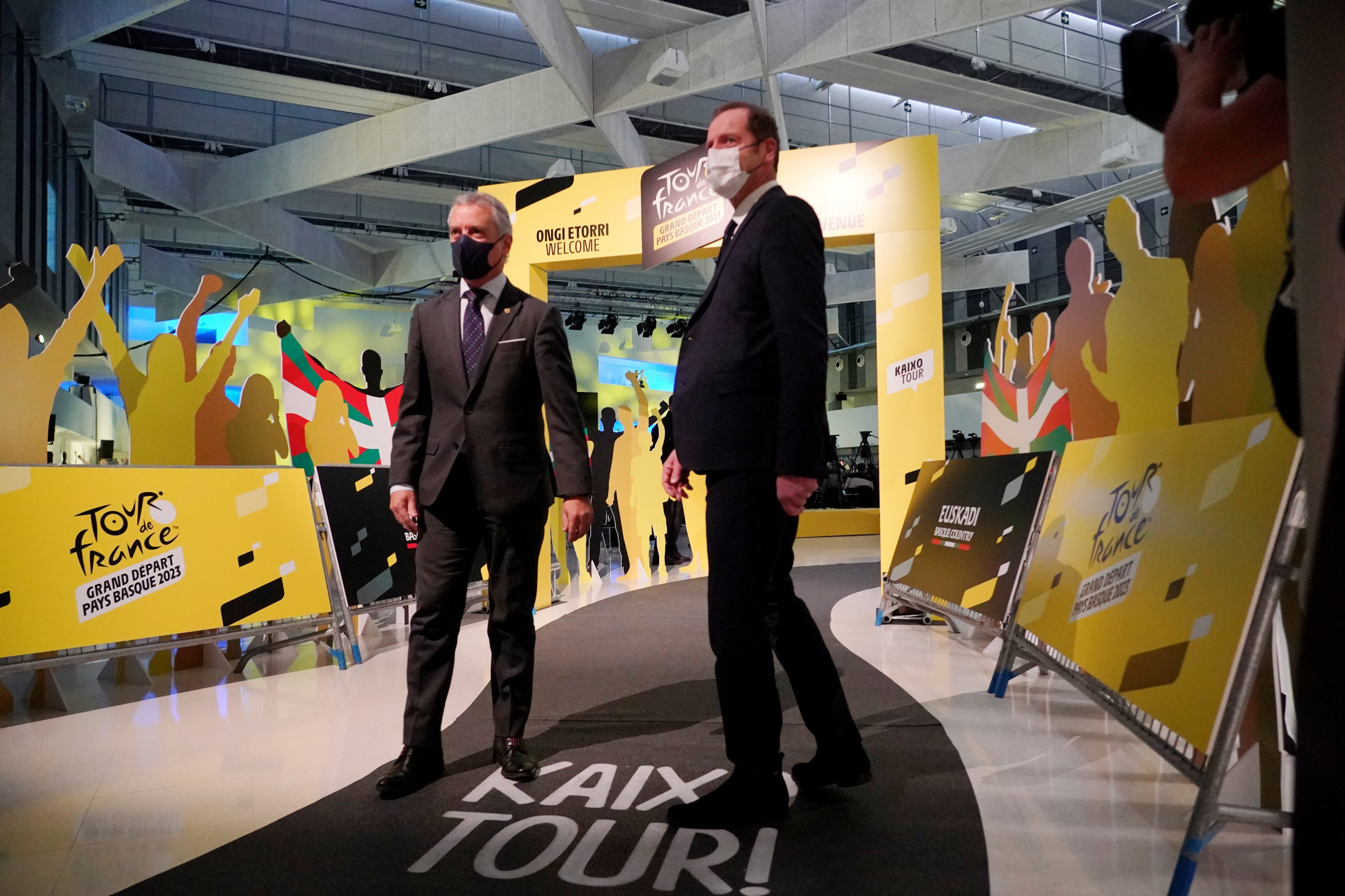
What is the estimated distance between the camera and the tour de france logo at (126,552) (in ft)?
10.1

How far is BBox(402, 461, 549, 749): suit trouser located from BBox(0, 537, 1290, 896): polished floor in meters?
0.32

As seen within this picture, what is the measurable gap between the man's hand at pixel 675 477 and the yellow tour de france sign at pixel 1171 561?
105cm

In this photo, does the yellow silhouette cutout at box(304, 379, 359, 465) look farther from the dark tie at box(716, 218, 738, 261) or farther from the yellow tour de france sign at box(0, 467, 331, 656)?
the dark tie at box(716, 218, 738, 261)

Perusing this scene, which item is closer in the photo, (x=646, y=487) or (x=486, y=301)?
(x=486, y=301)

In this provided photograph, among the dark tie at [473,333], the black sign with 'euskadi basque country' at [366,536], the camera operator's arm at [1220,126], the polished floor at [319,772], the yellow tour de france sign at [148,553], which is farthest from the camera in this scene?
the black sign with 'euskadi basque country' at [366,536]

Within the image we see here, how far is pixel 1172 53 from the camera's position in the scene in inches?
32.1

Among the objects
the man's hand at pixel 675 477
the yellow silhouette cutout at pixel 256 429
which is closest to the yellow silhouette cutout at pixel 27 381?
the yellow silhouette cutout at pixel 256 429

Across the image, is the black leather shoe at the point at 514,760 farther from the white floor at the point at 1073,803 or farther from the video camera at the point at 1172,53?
the video camera at the point at 1172,53

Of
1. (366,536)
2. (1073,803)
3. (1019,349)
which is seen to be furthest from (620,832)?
(1019,349)

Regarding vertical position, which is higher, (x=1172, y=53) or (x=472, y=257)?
(x=472, y=257)

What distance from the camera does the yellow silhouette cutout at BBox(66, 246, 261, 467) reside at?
3.71m

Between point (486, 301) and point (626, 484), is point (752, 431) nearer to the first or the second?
point (486, 301)

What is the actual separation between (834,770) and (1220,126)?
63.6 inches

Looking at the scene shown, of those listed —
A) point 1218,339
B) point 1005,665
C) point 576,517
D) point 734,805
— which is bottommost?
point 1005,665
